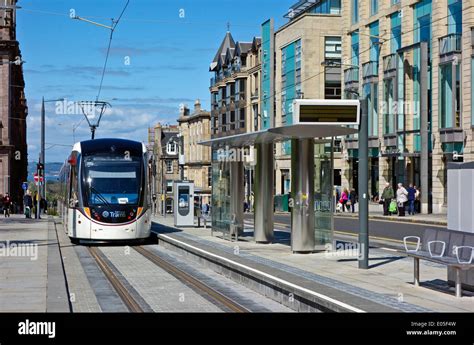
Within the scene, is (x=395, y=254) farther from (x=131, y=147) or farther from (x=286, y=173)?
(x=286, y=173)

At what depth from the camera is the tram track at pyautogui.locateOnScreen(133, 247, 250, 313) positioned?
13673mm

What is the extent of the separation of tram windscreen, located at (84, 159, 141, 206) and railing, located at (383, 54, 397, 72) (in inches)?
1136

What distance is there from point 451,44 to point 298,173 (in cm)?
2704

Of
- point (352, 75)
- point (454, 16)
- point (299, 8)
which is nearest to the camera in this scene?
point (454, 16)

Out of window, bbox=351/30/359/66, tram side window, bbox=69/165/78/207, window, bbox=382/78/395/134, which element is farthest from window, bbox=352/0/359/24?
tram side window, bbox=69/165/78/207

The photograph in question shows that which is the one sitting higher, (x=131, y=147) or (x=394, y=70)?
(x=394, y=70)

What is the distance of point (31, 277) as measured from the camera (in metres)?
16.5

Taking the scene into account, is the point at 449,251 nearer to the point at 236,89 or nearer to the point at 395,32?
the point at 395,32

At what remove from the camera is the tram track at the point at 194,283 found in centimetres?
1367

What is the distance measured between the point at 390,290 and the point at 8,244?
612 inches

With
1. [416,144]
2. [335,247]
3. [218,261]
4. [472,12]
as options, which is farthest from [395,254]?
[416,144]

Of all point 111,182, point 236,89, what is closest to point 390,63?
point 111,182

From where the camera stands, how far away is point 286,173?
2879 inches
